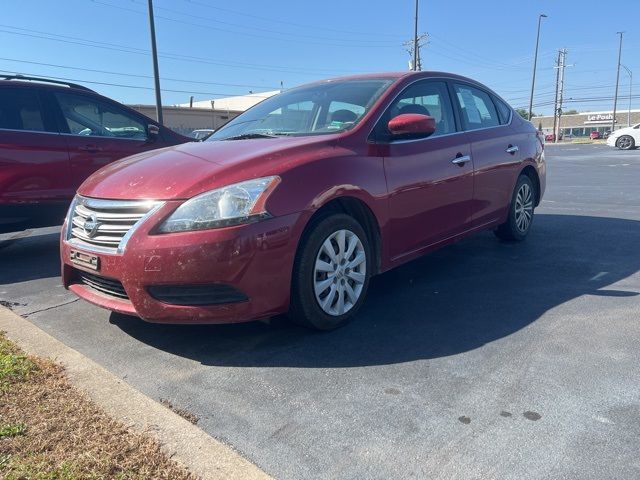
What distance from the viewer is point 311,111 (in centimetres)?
427

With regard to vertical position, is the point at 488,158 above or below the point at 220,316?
above

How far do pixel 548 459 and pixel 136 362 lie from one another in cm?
213

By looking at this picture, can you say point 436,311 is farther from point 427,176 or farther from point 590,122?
point 590,122

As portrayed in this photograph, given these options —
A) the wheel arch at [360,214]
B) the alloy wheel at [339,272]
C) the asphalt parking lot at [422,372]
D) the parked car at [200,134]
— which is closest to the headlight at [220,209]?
the wheel arch at [360,214]

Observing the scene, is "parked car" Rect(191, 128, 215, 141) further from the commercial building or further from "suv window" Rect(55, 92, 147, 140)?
the commercial building

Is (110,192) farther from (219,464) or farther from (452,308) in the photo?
(452,308)

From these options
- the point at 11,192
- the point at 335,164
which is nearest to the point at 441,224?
the point at 335,164

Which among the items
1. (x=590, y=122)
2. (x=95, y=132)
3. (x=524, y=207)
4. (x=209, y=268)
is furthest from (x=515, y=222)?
(x=590, y=122)

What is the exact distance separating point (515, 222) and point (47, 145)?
4.77 metres

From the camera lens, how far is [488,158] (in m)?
4.89

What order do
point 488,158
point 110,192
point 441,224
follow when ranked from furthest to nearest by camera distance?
point 488,158 < point 441,224 < point 110,192

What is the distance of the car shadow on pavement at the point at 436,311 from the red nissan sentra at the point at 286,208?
0.25m

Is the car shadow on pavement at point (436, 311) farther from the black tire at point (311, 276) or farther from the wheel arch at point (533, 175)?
the wheel arch at point (533, 175)


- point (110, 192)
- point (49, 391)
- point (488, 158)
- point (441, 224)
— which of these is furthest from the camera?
point (488, 158)
